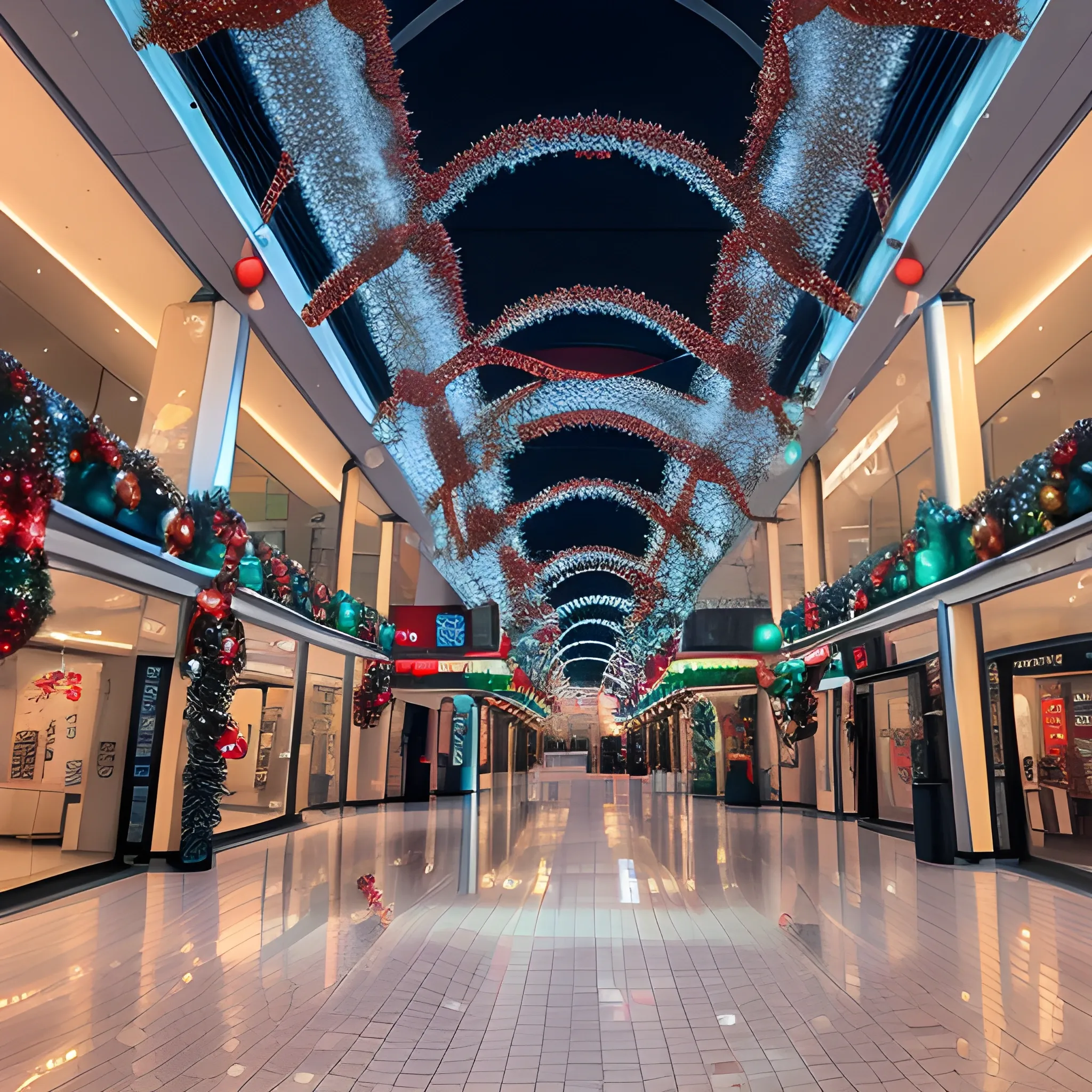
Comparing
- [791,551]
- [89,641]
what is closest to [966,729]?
[791,551]

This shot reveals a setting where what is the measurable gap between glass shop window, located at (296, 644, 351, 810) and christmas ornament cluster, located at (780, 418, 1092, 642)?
823cm

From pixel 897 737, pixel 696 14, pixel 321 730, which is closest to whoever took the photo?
pixel 696 14

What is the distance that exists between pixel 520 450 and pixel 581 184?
431cm

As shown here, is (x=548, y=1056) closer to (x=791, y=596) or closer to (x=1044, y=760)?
(x=1044, y=760)

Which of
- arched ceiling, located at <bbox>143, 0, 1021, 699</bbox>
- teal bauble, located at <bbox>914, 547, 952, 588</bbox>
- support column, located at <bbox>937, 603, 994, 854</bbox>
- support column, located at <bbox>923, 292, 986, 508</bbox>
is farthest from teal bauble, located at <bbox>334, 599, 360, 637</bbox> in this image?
support column, located at <bbox>923, 292, 986, 508</bbox>

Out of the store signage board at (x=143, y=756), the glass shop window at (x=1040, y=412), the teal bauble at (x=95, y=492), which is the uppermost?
the glass shop window at (x=1040, y=412)

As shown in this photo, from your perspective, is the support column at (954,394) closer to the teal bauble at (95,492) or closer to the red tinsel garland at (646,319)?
the red tinsel garland at (646,319)

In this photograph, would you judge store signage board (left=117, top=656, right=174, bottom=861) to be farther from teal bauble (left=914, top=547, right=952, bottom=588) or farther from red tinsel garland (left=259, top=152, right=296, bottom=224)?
teal bauble (left=914, top=547, right=952, bottom=588)

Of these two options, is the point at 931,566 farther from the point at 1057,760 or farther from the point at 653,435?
the point at 653,435

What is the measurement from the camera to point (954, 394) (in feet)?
30.2

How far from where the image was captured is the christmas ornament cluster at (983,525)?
649 cm

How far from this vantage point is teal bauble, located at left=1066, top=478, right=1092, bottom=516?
6.34 m

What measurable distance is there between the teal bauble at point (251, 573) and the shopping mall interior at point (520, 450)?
1.8 inches

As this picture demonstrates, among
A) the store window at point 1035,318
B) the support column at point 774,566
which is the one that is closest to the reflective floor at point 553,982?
the store window at point 1035,318
